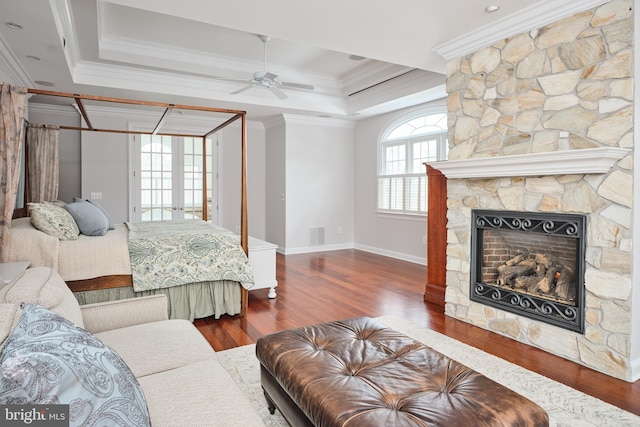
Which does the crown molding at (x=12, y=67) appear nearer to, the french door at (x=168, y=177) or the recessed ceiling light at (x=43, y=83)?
the recessed ceiling light at (x=43, y=83)

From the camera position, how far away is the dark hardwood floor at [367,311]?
2537 millimetres

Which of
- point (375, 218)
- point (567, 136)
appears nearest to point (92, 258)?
point (567, 136)

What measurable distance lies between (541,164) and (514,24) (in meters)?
1.18

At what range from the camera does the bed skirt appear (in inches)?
134

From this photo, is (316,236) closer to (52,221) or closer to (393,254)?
(393,254)

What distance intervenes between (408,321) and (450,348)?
64 cm

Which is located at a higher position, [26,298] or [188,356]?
[26,298]

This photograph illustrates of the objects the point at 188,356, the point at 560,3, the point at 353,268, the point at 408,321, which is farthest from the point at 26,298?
the point at 353,268

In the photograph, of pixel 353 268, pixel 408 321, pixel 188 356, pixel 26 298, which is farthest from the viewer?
pixel 353 268

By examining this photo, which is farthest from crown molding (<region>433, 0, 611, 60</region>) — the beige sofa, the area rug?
the beige sofa

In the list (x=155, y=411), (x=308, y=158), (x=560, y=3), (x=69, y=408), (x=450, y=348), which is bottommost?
(x=450, y=348)

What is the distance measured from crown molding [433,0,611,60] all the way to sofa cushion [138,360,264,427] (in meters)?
3.22

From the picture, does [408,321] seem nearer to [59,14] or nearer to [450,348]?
[450,348]

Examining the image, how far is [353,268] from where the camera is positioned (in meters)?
5.86
